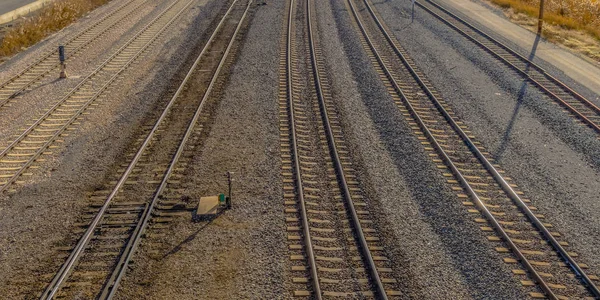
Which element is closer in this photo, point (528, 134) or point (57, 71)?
point (528, 134)

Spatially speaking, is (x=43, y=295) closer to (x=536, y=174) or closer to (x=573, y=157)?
(x=536, y=174)

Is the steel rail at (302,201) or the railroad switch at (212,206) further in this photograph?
the railroad switch at (212,206)

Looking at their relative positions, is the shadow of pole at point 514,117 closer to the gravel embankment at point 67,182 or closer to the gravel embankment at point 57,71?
the gravel embankment at point 67,182

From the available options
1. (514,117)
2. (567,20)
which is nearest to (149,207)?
(514,117)

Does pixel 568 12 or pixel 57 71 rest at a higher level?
pixel 568 12

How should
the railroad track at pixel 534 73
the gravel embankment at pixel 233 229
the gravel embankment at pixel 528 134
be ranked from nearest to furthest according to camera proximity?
the gravel embankment at pixel 233 229 < the gravel embankment at pixel 528 134 < the railroad track at pixel 534 73

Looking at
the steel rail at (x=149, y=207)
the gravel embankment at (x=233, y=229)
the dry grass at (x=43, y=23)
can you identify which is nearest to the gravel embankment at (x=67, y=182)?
the steel rail at (x=149, y=207)

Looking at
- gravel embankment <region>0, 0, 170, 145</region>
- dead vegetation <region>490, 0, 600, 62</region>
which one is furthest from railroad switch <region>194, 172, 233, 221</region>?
dead vegetation <region>490, 0, 600, 62</region>

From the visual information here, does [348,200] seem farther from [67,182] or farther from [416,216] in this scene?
[67,182]
